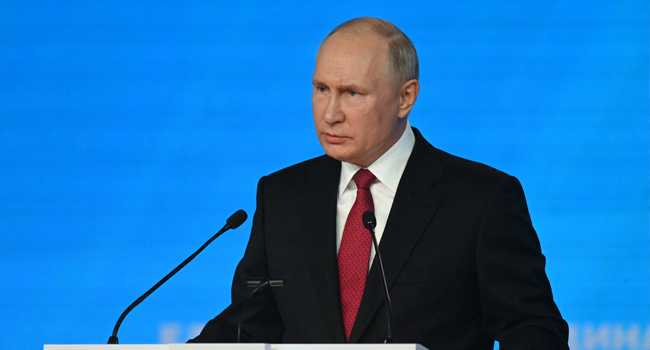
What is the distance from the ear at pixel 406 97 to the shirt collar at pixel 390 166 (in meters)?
0.09

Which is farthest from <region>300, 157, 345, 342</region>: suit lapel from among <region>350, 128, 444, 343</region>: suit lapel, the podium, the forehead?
the podium

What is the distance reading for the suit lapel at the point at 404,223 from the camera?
236 centimetres

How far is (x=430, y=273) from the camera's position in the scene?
2441mm

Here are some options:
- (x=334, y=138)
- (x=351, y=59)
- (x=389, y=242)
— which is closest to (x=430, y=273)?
(x=389, y=242)

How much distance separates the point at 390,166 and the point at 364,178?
0.09 metres

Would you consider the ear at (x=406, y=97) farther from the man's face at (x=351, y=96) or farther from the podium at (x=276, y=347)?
the podium at (x=276, y=347)

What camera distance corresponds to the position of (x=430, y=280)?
243 centimetres

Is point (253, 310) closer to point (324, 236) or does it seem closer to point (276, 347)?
point (324, 236)

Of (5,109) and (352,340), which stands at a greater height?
(5,109)

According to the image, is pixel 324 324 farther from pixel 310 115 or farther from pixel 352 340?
pixel 310 115

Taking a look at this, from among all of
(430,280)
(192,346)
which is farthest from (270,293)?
(192,346)

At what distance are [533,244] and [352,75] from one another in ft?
2.51

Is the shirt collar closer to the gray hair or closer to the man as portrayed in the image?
the man

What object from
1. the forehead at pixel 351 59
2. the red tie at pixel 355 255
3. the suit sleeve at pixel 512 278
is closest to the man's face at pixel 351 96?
the forehead at pixel 351 59
